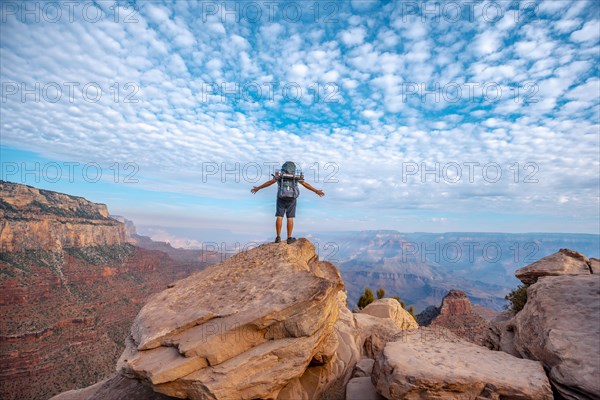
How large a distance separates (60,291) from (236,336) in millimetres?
94631

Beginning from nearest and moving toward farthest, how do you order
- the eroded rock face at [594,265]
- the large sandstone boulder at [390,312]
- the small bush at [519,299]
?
the eroded rock face at [594,265] → the small bush at [519,299] → the large sandstone boulder at [390,312]

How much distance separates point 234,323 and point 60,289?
95.8 metres

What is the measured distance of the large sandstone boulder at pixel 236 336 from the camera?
8.66 m

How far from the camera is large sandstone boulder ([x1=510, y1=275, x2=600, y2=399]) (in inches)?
301

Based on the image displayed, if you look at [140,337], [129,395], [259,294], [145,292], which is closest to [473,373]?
[259,294]

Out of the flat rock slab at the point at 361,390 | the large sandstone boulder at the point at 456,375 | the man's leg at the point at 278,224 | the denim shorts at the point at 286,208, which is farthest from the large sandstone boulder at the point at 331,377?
the denim shorts at the point at 286,208

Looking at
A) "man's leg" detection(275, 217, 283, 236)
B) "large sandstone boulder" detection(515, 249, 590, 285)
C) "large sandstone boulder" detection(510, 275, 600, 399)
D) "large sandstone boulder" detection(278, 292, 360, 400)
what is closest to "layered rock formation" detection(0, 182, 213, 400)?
"large sandstone boulder" detection(278, 292, 360, 400)

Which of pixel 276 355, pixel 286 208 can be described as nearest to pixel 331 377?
pixel 276 355

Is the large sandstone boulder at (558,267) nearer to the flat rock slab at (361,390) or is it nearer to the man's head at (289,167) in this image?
the flat rock slab at (361,390)

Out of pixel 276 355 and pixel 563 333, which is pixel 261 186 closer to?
pixel 276 355

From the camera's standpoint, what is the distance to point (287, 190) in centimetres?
1367

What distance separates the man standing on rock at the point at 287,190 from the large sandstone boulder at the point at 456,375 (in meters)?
6.68

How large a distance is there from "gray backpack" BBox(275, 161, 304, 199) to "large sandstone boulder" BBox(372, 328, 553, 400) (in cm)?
715

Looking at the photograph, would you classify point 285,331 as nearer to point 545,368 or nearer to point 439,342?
point 439,342
